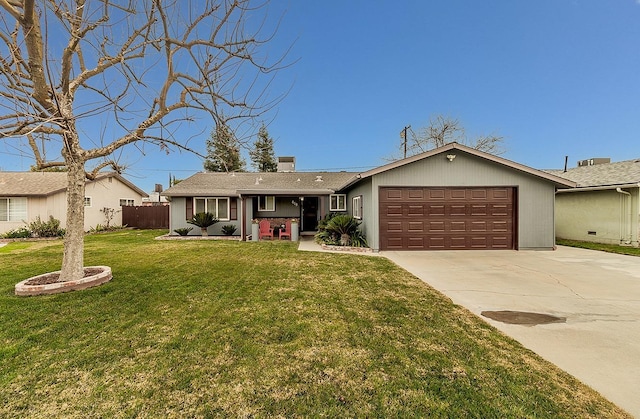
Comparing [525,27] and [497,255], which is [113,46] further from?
[525,27]

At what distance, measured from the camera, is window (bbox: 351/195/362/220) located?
12.3 m

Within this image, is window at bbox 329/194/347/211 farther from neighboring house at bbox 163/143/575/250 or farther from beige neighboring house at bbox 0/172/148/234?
beige neighboring house at bbox 0/172/148/234

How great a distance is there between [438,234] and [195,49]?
30.5ft

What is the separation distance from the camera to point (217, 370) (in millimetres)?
2645

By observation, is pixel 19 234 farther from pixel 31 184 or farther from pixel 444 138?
pixel 444 138

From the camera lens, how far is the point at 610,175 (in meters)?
12.6

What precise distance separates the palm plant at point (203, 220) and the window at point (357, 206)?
729 cm

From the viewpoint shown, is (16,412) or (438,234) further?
(438,234)

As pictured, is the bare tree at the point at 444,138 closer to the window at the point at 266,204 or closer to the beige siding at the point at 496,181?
the beige siding at the point at 496,181

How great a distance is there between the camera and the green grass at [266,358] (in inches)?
86.4

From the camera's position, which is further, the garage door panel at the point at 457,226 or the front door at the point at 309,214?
the front door at the point at 309,214

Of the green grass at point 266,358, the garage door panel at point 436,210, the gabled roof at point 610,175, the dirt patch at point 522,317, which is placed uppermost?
the gabled roof at point 610,175

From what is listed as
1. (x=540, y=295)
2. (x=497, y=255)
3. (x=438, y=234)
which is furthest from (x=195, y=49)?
(x=497, y=255)

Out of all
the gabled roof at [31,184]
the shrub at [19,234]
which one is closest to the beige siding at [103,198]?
the gabled roof at [31,184]
